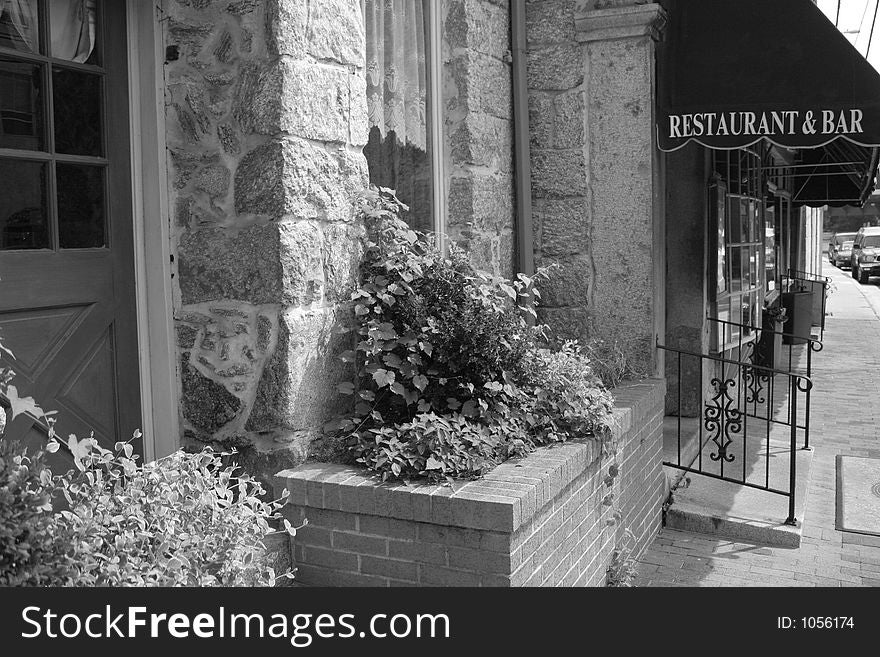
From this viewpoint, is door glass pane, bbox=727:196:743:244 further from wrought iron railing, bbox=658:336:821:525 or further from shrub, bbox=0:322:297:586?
shrub, bbox=0:322:297:586

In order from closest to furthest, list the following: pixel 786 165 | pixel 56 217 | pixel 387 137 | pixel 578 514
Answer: pixel 56 217, pixel 578 514, pixel 387 137, pixel 786 165

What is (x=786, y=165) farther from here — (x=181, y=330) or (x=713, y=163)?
(x=181, y=330)

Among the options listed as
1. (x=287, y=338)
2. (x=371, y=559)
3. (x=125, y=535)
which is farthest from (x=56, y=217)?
(x=371, y=559)

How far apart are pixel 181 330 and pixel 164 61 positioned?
1051 millimetres

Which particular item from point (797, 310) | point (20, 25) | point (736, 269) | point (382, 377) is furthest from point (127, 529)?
point (797, 310)

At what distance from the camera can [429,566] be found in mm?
3270

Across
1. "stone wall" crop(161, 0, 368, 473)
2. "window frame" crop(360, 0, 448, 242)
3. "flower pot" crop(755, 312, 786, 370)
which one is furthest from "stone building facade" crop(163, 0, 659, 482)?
"flower pot" crop(755, 312, 786, 370)

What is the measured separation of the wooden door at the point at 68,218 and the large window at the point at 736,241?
16.9 feet

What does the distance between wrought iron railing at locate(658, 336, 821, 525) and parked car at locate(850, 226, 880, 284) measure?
88.1ft

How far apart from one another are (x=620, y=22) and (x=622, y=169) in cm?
87

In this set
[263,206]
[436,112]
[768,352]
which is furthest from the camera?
[768,352]

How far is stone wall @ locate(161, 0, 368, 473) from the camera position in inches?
133

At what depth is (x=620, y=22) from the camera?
5.34 m

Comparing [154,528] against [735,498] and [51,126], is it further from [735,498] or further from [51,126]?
[735,498]
